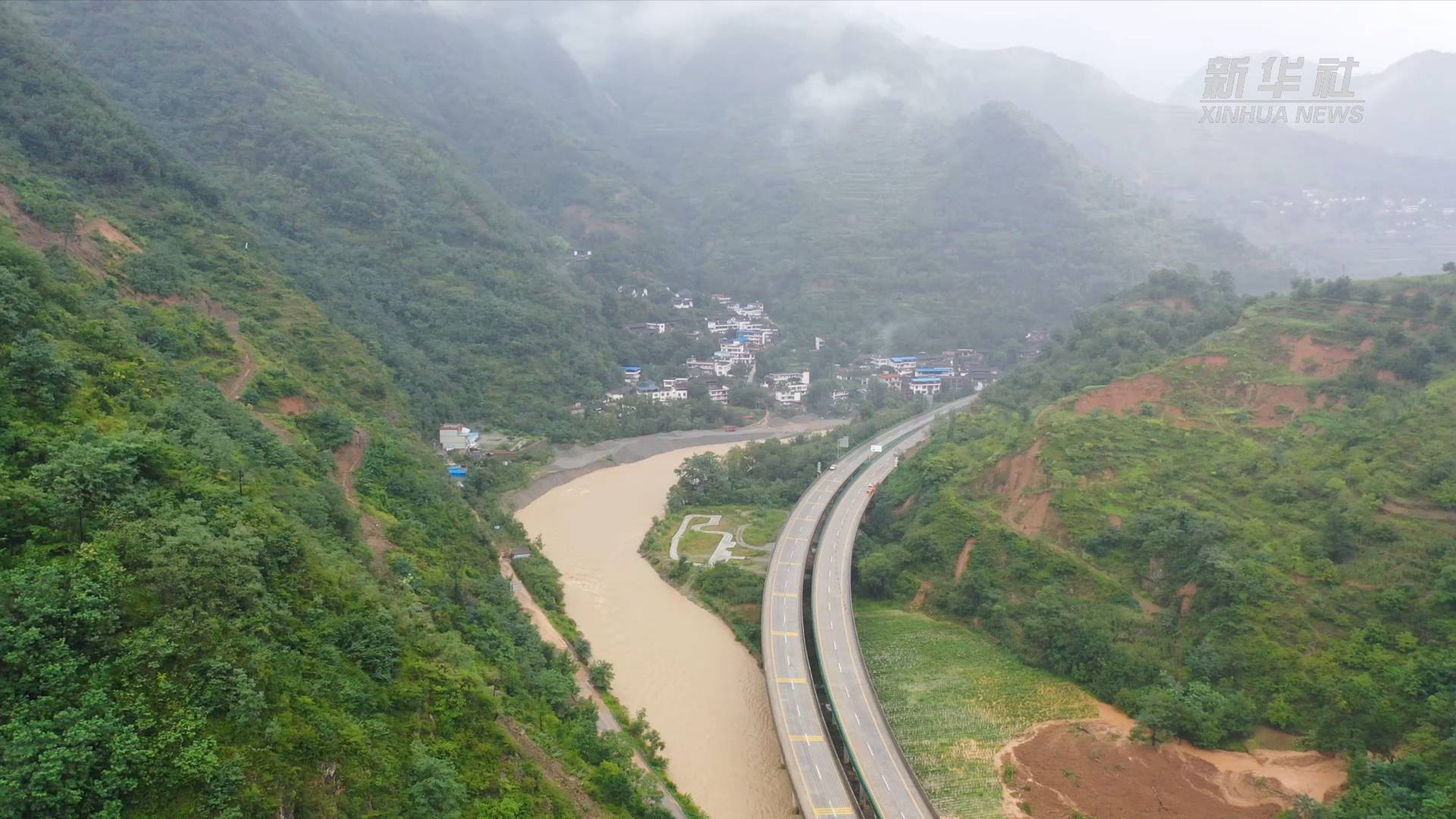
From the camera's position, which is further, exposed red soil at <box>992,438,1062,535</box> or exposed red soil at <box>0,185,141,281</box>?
exposed red soil at <box>992,438,1062,535</box>

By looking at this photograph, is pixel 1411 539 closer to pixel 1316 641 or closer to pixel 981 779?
pixel 1316 641

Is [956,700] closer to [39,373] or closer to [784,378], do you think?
[39,373]

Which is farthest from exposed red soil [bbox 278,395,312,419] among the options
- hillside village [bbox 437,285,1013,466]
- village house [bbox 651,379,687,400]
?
village house [bbox 651,379,687,400]

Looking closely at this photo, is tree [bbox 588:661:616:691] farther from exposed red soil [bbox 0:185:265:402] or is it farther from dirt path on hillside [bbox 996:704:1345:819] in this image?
exposed red soil [bbox 0:185:265:402]

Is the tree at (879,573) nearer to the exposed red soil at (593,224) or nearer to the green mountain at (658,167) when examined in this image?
the green mountain at (658,167)

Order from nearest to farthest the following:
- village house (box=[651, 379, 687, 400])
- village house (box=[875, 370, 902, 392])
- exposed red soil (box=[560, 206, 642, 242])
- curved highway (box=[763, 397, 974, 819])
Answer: curved highway (box=[763, 397, 974, 819]), village house (box=[651, 379, 687, 400]), village house (box=[875, 370, 902, 392]), exposed red soil (box=[560, 206, 642, 242])

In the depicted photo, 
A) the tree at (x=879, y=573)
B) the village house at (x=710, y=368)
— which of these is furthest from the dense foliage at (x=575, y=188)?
the tree at (x=879, y=573)
